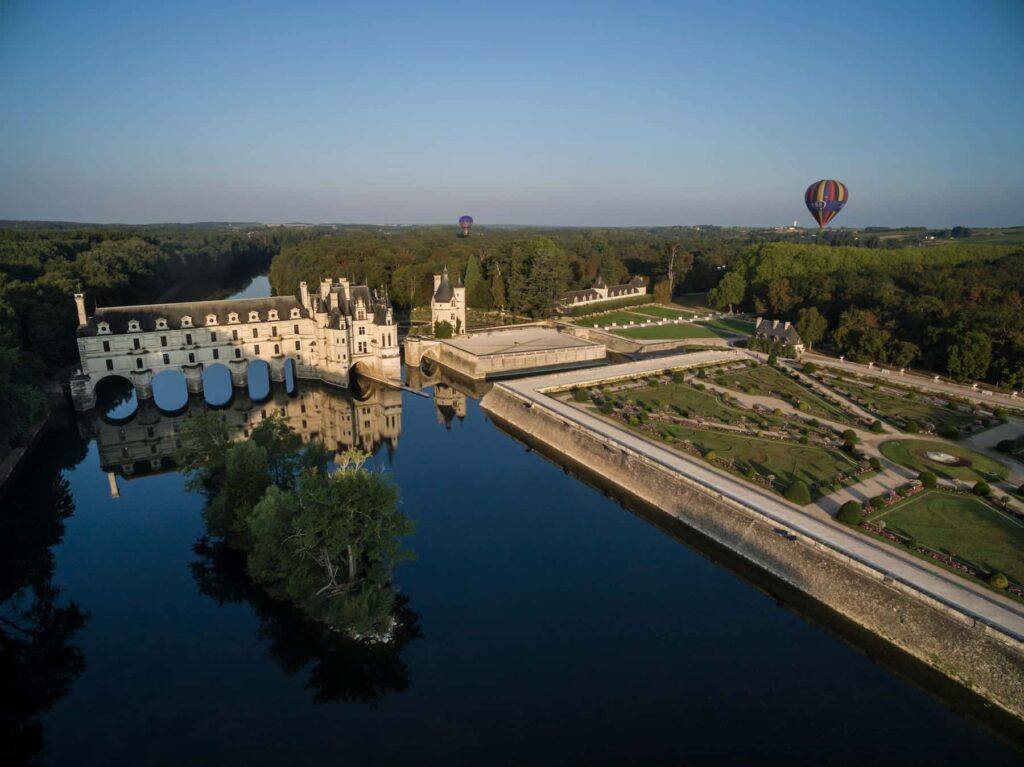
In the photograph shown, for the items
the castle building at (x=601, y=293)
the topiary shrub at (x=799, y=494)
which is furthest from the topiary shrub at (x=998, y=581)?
the castle building at (x=601, y=293)

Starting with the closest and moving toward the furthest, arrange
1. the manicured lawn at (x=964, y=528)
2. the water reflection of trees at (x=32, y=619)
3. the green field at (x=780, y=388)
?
the water reflection of trees at (x=32, y=619) → the manicured lawn at (x=964, y=528) → the green field at (x=780, y=388)

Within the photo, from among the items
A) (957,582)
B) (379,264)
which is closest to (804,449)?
(957,582)

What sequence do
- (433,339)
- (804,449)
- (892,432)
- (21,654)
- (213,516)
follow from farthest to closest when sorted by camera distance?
(433,339), (892,432), (804,449), (213,516), (21,654)

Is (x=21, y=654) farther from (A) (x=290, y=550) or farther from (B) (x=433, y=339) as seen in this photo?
(B) (x=433, y=339)

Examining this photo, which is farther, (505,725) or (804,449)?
(804,449)

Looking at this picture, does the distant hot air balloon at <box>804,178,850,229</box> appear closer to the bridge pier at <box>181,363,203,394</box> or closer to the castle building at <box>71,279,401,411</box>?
the castle building at <box>71,279,401,411</box>

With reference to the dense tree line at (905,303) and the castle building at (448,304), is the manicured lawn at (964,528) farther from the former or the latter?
the castle building at (448,304)
